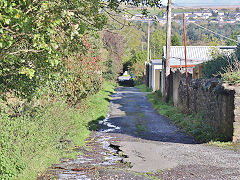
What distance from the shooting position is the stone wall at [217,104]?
42.6ft

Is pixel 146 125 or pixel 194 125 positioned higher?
pixel 194 125

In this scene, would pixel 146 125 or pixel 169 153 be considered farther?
pixel 146 125

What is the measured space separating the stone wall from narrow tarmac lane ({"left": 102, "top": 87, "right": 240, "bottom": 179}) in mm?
1063

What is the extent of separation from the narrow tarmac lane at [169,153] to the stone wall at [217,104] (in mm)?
1063

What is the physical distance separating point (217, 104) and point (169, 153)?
152 inches

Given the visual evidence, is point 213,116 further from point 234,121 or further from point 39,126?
point 39,126

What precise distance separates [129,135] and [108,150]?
314 centimetres

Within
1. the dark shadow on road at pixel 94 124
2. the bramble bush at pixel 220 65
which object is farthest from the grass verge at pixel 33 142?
the bramble bush at pixel 220 65

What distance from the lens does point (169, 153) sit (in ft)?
38.7

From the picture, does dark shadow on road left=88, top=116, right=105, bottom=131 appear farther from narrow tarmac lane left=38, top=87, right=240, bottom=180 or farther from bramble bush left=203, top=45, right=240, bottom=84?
bramble bush left=203, top=45, right=240, bottom=84

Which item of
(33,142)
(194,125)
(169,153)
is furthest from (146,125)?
(33,142)

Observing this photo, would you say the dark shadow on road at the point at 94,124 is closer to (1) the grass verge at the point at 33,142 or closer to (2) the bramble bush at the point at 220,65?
(1) the grass verge at the point at 33,142

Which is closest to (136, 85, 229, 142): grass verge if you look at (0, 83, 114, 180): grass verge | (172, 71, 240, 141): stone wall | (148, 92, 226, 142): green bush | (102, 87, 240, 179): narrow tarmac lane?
(148, 92, 226, 142): green bush

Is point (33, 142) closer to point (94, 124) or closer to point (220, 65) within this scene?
point (94, 124)
